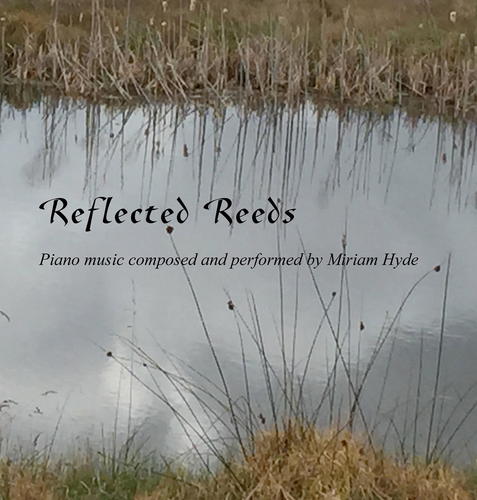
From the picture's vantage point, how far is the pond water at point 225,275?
2.75 metres

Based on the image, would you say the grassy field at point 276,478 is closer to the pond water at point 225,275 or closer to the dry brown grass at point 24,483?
the dry brown grass at point 24,483

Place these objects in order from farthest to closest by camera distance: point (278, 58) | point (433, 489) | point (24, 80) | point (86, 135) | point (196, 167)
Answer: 1. point (24, 80)
2. point (278, 58)
3. point (86, 135)
4. point (196, 167)
5. point (433, 489)

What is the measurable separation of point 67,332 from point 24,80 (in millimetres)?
4371

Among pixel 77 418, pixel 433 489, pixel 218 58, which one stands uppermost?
pixel 218 58

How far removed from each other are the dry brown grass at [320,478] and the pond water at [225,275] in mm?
117

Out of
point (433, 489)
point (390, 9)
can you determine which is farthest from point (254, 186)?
point (390, 9)

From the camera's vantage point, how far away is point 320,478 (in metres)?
2.00

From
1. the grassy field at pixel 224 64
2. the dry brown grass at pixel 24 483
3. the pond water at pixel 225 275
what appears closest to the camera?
the dry brown grass at pixel 24 483

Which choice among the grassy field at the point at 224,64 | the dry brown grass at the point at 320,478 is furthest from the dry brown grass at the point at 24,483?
the grassy field at the point at 224,64

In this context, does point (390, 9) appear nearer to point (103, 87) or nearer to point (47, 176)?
point (103, 87)

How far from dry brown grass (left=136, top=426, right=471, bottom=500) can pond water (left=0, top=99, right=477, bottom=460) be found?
117 millimetres

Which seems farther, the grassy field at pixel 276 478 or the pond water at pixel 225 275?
the pond water at pixel 225 275

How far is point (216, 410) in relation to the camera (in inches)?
107

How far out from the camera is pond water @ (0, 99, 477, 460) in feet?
9.02
